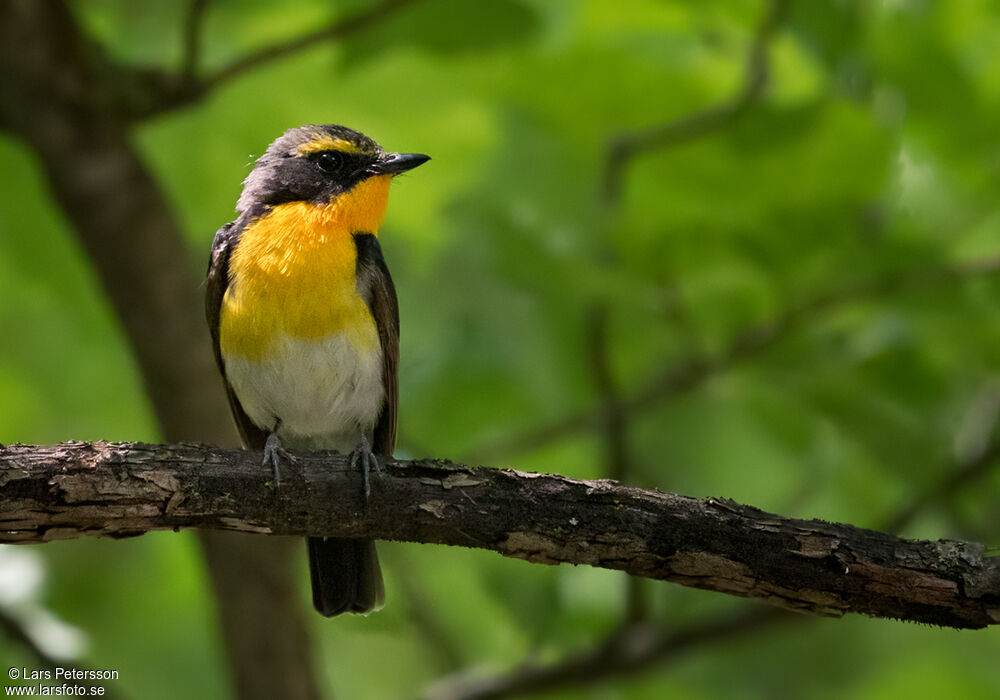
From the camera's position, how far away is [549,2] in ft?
22.4

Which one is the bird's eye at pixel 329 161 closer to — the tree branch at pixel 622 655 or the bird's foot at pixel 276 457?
the bird's foot at pixel 276 457

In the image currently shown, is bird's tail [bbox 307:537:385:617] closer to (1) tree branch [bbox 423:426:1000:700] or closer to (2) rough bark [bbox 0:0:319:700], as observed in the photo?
(2) rough bark [bbox 0:0:319:700]

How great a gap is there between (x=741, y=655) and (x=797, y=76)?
14.3ft

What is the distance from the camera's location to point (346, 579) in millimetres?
6355

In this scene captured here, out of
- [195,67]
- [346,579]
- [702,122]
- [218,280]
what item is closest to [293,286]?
[218,280]

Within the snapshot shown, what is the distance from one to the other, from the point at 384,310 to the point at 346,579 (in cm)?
152

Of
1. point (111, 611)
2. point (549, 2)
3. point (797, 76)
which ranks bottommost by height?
point (111, 611)

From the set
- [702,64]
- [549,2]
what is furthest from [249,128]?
[702,64]

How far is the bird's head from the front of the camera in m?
6.41

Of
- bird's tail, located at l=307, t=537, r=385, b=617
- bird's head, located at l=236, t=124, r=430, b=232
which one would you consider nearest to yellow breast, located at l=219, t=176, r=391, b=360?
bird's head, located at l=236, t=124, r=430, b=232

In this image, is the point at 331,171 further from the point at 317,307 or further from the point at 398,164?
the point at 317,307

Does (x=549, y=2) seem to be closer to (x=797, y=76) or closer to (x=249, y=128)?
(x=797, y=76)

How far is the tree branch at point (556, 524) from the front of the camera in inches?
160

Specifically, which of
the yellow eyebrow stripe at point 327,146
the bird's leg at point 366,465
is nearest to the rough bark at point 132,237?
the yellow eyebrow stripe at point 327,146
